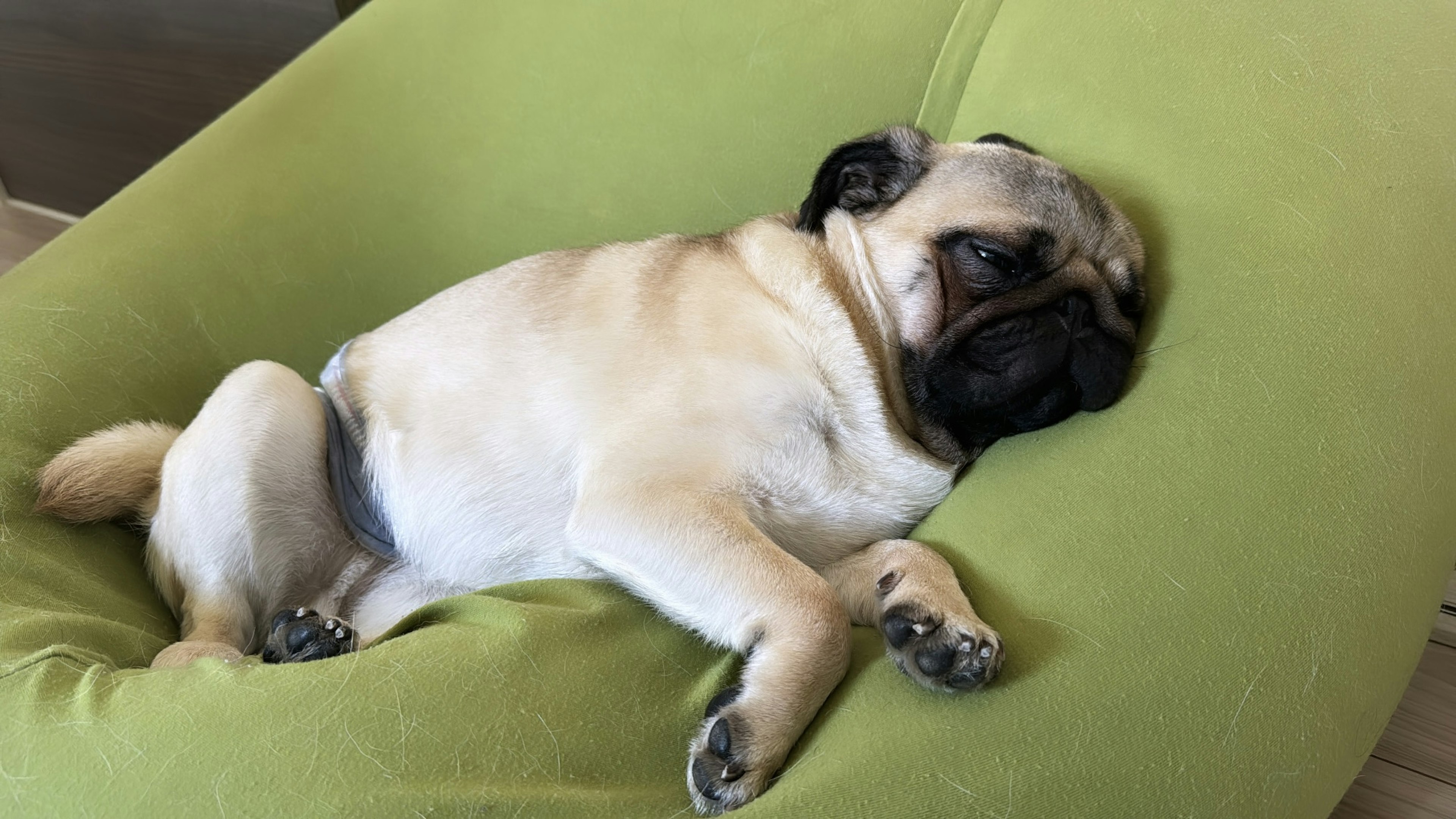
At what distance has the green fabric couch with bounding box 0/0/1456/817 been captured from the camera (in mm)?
1300

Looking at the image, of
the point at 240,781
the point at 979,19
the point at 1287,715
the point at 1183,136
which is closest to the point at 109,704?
the point at 240,781

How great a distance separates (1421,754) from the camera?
2234 mm

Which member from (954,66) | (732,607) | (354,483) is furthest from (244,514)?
(954,66)

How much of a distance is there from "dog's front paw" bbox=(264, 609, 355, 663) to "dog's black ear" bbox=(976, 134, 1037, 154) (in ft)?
5.18

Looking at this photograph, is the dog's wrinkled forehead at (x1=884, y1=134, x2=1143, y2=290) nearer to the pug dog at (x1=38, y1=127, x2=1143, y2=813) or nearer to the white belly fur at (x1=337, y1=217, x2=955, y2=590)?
the pug dog at (x1=38, y1=127, x2=1143, y2=813)

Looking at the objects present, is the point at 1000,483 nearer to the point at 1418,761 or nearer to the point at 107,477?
the point at 1418,761

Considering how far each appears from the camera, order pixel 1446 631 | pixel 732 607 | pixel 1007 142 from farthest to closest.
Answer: pixel 1446 631
pixel 1007 142
pixel 732 607

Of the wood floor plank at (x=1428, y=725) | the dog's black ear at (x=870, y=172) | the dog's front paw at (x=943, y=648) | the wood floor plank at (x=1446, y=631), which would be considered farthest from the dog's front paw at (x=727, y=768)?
the wood floor plank at (x=1446, y=631)

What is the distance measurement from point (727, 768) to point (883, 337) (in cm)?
89

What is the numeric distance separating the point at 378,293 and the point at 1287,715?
230 centimetres

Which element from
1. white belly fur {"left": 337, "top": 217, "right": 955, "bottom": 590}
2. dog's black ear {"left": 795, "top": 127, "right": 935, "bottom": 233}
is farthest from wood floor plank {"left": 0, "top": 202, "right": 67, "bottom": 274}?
dog's black ear {"left": 795, "top": 127, "right": 935, "bottom": 233}

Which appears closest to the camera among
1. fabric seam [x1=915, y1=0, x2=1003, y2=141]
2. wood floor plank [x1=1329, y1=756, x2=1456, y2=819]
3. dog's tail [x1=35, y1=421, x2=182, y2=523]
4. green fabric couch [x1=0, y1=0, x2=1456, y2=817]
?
green fabric couch [x1=0, y1=0, x2=1456, y2=817]

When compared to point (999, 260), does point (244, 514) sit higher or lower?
lower

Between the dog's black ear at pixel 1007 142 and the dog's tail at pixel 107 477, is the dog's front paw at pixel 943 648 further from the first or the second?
the dog's tail at pixel 107 477
